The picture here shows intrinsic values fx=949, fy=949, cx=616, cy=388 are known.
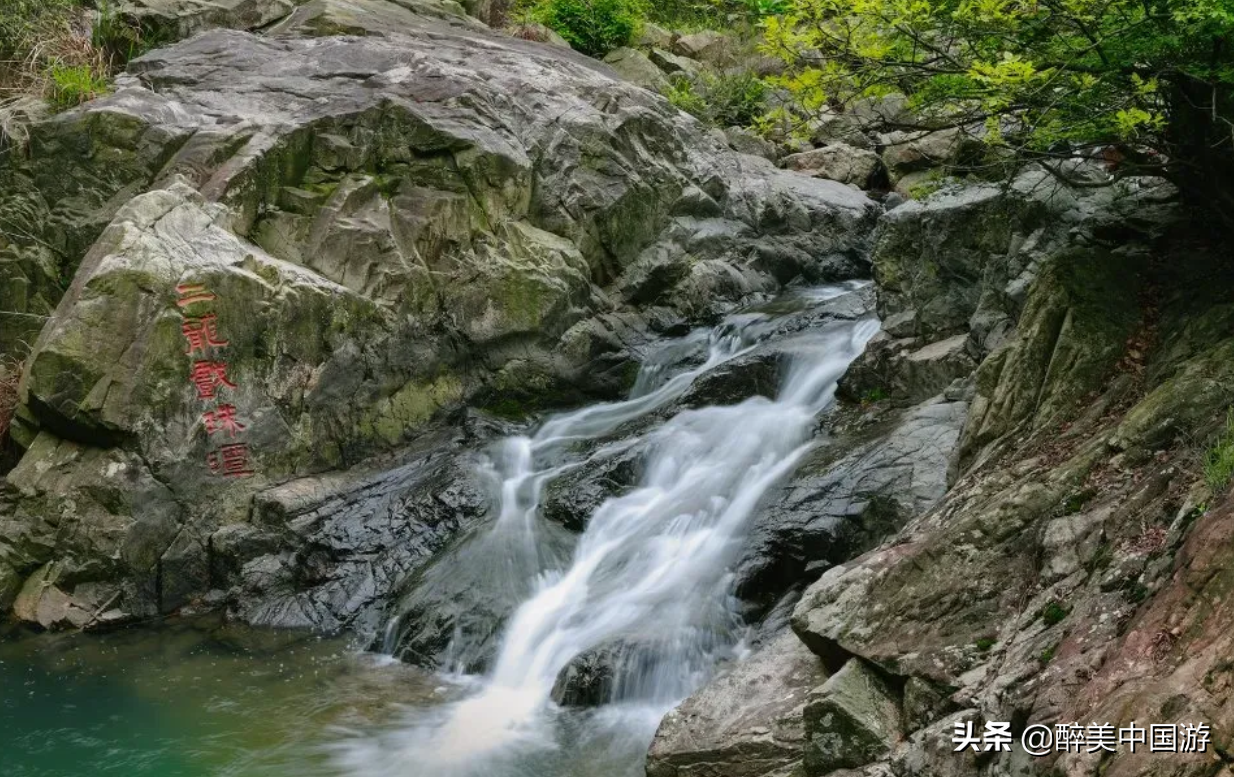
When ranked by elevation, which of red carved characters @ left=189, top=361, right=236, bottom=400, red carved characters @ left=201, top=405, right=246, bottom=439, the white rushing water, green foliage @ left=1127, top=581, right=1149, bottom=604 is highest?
green foliage @ left=1127, top=581, right=1149, bottom=604

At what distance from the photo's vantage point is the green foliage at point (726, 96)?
19312 mm

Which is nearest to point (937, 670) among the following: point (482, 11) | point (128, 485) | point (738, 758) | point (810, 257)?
point (738, 758)

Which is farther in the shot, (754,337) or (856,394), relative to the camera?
(754,337)

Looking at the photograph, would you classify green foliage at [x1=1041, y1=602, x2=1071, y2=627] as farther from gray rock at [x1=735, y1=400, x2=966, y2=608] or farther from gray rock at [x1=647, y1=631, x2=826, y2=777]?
gray rock at [x1=735, y1=400, x2=966, y2=608]

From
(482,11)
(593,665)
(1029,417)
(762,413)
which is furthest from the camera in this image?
(482,11)

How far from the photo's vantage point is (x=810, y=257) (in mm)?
15195

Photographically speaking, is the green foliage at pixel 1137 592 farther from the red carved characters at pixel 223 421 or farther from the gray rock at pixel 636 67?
the gray rock at pixel 636 67

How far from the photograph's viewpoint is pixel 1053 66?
4.70m

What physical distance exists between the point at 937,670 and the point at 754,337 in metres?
8.19

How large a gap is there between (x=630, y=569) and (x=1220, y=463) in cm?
543

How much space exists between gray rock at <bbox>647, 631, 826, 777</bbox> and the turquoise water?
2.61 meters

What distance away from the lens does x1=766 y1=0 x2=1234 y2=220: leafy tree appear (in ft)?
14.3

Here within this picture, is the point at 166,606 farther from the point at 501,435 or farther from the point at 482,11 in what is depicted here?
the point at 482,11

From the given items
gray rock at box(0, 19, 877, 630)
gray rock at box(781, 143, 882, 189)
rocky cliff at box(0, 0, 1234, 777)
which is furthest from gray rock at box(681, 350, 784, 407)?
gray rock at box(781, 143, 882, 189)
